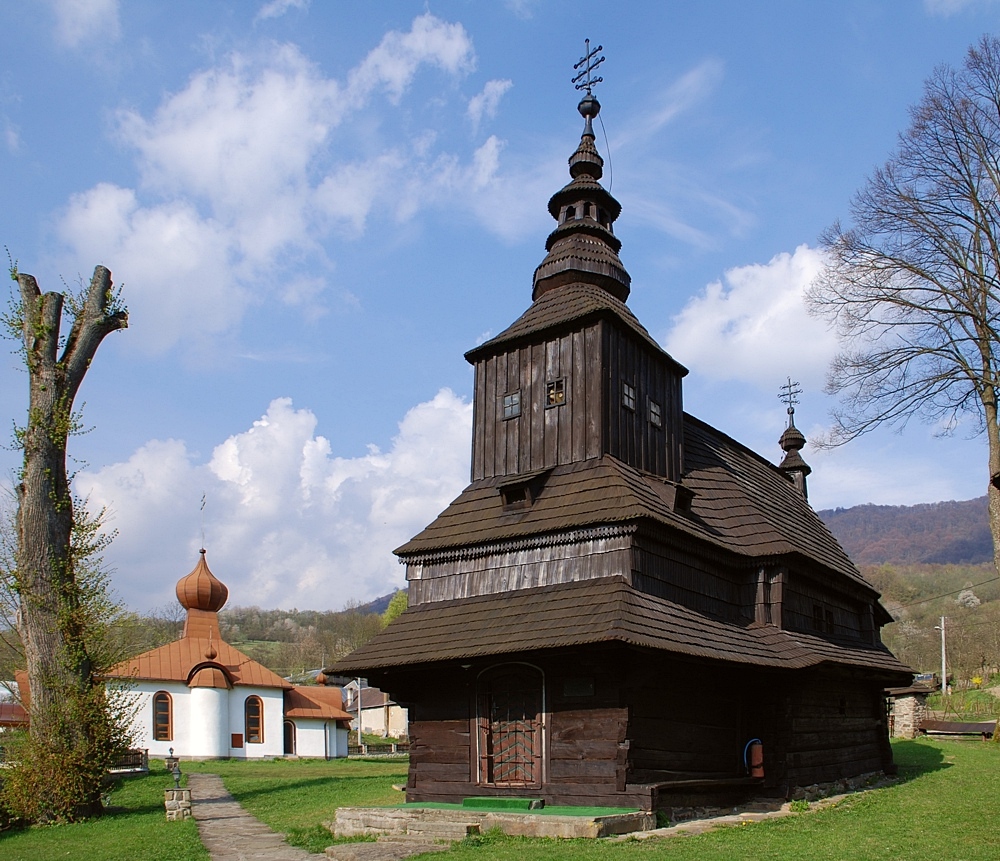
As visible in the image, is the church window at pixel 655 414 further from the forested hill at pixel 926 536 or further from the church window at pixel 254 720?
the forested hill at pixel 926 536

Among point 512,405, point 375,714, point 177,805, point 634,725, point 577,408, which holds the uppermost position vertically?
point 512,405

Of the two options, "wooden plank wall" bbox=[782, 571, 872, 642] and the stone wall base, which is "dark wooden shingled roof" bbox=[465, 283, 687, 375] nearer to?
"wooden plank wall" bbox=[782, 571, 872, 642]

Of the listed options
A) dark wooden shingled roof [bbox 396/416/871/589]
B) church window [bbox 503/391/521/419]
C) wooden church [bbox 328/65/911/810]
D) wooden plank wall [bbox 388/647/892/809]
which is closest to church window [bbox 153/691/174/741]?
dark wooden shingled roof [bbox 396/416/871/589]

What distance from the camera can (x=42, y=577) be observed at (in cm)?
1597

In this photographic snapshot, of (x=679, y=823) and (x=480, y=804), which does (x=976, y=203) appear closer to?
(x=679, y=823)

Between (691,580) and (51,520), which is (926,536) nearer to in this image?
(691,580)

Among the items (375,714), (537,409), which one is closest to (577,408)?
(537,409)

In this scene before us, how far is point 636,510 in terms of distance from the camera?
1488cm

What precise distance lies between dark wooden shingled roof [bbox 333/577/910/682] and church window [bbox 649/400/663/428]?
173 inches

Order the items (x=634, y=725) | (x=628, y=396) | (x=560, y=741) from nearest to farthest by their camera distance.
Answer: (x=634, y=725) < (x=560, y=741) < (x=628, y=396)

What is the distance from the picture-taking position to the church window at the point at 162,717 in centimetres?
3616

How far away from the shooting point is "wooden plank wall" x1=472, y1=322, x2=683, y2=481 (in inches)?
690

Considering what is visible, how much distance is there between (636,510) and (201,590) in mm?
30836

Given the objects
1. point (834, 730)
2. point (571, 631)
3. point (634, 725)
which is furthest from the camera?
point (834, 730)
